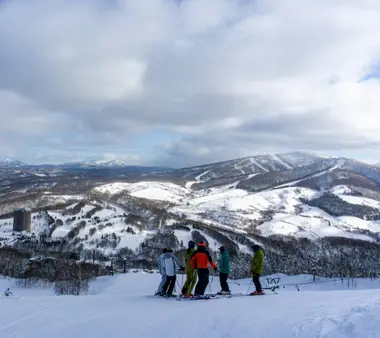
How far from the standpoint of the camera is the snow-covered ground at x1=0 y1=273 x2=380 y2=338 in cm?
1095

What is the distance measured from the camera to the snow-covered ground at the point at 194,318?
431 inches

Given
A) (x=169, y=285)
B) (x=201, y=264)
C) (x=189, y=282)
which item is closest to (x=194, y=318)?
(x=201, y=264)

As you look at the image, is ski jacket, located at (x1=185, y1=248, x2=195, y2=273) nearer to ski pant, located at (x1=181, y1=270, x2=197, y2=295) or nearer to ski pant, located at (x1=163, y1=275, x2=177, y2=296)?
ski pant, located at (x1=181, y1=270, x2=197, y2=295)

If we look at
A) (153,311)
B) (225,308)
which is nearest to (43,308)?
(153,311)

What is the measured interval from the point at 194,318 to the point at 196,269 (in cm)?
486

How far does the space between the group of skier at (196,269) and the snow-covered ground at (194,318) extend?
3.43ft

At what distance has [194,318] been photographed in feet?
42.5

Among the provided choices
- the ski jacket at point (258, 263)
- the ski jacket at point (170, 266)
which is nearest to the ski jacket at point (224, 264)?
the ski jacket at point (258, 263)

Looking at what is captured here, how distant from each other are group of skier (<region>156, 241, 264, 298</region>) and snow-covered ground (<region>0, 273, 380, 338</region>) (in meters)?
1.05

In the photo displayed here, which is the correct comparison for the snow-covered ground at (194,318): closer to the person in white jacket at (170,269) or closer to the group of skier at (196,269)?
the person in white jacket at (170,269)

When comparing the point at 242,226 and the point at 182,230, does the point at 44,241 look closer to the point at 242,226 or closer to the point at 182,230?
the point at 182,230

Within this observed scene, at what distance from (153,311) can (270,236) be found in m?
153

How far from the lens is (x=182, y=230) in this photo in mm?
155500

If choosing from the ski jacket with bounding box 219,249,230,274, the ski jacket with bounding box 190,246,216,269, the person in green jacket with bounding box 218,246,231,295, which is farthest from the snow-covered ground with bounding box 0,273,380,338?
the ski jacket with bounding box 219,249,230,274
